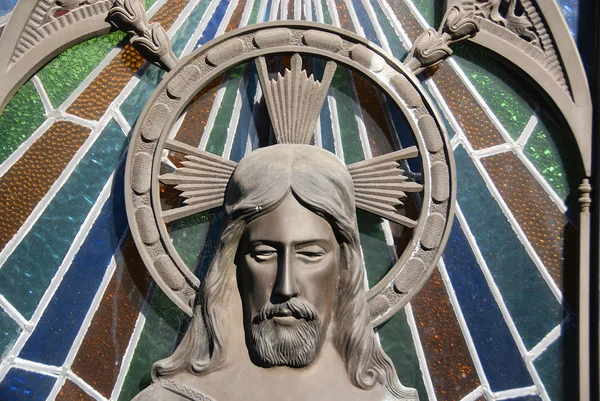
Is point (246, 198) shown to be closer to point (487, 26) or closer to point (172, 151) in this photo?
point (172, 151)

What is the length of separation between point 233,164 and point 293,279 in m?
0.56

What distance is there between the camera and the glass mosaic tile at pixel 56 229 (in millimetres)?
3154

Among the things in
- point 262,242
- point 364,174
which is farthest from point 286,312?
point 364,174

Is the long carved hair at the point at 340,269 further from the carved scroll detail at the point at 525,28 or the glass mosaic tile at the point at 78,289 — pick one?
the carved scroll detail at the point at 525,28

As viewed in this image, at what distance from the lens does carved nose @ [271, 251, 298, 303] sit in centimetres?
250

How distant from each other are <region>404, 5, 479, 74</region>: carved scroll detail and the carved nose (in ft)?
3.29

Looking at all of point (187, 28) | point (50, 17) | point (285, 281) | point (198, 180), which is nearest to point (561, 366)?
point (285, 281)

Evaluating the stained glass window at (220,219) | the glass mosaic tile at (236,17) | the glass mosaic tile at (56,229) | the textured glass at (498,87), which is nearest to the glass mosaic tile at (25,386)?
the stained glass window at (220,219)

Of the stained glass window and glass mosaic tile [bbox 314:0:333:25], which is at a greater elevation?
glass mosaic tile [bbox 314:0:333:25]

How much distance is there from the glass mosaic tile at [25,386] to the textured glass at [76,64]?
3.58ft

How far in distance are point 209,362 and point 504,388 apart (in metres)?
1.17

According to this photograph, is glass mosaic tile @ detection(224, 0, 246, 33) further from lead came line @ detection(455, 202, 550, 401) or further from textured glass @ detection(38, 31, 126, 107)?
lead came line @ detection(455, 202, 550, 401)

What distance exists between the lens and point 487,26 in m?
3.21

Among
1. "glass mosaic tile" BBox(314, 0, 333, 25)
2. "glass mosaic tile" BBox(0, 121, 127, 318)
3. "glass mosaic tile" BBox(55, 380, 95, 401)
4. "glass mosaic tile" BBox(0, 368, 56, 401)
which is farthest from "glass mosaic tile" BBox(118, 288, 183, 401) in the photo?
"glass mosaic tile" BBox(314, 0, 333, 25)
